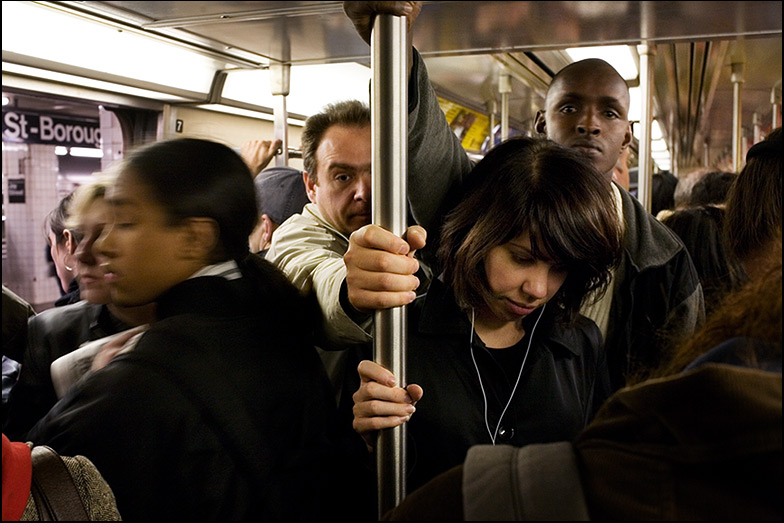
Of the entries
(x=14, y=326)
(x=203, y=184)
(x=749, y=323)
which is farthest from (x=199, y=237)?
(x=749, y=323)

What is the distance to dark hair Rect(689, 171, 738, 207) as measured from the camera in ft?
10.3

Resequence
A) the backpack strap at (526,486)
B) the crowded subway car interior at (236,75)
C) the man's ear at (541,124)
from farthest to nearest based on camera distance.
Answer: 1. the man's ear at (541,124)
2. the crowded subway car interior at (236,75)
3. the backpack strap at (526,486)

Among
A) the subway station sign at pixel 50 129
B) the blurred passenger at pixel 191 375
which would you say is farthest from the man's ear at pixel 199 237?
the subway station sign at pixel 50 129

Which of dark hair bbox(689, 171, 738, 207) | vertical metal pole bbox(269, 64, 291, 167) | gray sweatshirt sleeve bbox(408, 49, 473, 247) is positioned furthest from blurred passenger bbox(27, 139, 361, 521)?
dark hair bbox(689, 171, 738, 207)

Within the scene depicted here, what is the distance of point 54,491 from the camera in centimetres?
89

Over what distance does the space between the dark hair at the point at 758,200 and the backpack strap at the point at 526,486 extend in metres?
0.86

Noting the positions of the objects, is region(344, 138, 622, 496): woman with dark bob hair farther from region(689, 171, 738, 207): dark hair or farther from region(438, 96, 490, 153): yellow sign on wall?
region(438, 96, 490, 153): yellow sign on wall

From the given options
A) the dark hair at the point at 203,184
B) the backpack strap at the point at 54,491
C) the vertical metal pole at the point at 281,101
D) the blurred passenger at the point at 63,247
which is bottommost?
the backpack strap at the point at 54,491

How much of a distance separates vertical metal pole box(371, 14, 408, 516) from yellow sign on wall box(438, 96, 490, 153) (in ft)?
10.1

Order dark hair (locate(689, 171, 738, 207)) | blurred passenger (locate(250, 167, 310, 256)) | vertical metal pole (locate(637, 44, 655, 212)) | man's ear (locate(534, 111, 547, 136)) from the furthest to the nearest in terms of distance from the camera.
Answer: dark hair (locate(689, 171, 738, 207)) → man's ear (locate(534, 111, 547, 136)) → vertical metal pole (locate(637, 44, 655, 212)) → blurred passenger (locate(250, 167, 310, 256))

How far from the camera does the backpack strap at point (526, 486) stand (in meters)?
0.58

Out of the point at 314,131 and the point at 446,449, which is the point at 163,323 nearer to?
the point at 446,449

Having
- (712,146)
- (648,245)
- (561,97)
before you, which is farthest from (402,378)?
(712,146)

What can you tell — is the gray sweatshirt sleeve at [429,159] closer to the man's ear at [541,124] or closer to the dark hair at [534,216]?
the dark hair at [534,216]
